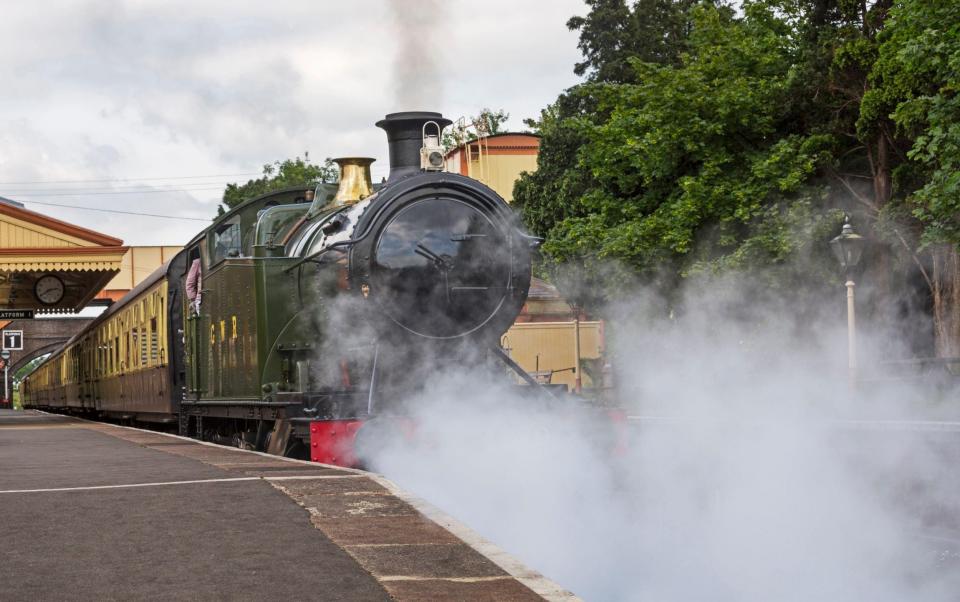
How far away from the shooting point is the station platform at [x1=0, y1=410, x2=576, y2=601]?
4.44 meters

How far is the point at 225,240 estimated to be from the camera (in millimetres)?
12359

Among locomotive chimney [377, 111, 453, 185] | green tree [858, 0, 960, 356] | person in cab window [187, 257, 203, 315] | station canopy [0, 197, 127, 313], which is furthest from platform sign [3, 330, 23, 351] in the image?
locomotive chimney [377, 111, 453, 185]

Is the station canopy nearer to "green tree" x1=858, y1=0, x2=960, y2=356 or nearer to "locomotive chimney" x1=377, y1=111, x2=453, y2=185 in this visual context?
"locomotive chimney" x1=377, y1=111, x2=453, y2=185

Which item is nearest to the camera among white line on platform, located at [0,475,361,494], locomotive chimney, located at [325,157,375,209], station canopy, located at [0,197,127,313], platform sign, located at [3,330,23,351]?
white line on platform, located at [0,475,361,494]

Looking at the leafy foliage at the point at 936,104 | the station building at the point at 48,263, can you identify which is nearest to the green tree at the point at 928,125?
the leafy foliage at the point at 936,104

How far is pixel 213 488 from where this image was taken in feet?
24.1

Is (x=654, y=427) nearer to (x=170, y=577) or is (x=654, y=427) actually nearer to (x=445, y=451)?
(x=445, y=451)

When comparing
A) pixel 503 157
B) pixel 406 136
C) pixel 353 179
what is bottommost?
pixel 353 179

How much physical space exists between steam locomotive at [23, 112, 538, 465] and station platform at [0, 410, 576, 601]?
1.32 metres

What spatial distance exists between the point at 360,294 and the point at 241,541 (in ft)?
14.1

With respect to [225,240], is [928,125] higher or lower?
higher

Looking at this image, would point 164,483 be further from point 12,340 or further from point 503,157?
point 503,157

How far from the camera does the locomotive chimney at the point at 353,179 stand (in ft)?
35.8

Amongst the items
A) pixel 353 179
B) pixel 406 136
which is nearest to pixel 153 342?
pixel 353 179
